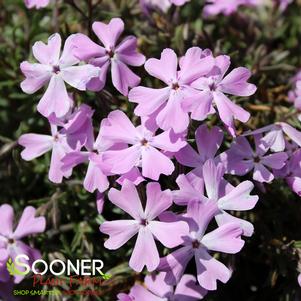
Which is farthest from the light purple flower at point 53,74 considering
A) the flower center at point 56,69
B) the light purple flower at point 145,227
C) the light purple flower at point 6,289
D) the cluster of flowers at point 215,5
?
the light purple flower at point 6,289

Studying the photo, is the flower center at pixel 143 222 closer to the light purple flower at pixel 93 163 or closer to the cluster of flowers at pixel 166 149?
the cluster of flowers at pixel 166 149

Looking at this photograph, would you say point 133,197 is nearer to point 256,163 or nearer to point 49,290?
point 256,163

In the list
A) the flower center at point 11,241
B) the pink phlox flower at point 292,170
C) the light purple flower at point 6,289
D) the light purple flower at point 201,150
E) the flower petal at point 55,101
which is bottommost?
the light purple flower at point 6,289

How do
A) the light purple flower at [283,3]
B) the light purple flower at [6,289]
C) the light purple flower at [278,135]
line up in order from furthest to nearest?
the light purple flower at [283,3], the light purple flower at [6,289], the light purple flower at [278,135]

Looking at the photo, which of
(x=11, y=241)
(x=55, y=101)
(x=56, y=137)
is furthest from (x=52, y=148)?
(x=11, y=241)

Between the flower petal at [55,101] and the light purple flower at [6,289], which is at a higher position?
the flower petal at [55,101]

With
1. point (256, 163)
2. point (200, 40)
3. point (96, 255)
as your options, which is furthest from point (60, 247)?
point (200, 40)
